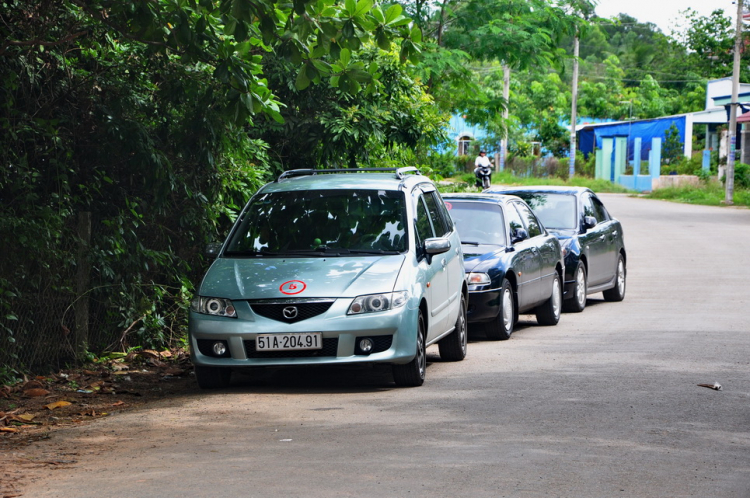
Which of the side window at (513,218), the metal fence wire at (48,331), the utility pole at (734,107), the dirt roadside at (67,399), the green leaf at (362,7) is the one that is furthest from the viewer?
the utility pole at (734,107)

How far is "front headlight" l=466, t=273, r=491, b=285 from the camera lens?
12078mm

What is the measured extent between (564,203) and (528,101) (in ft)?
205

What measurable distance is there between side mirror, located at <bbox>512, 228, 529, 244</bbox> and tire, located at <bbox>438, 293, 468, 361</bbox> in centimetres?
256

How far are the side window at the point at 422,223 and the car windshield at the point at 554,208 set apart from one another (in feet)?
20.3

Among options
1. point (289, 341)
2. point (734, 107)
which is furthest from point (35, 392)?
point (734, 107)

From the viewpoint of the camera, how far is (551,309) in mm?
14102

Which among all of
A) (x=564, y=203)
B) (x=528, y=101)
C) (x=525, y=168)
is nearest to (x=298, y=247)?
(x=564, y=203)

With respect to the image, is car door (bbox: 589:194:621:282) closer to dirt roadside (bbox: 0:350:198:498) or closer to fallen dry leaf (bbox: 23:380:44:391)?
dirt roadside (bbox: 0:350:198:498)

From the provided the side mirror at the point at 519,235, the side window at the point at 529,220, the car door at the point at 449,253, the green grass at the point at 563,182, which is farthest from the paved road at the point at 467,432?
the green grass at the point at 563,182

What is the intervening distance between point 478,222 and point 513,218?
20.1 inches

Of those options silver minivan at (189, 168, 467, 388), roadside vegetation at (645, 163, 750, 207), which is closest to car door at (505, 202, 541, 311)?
silver minivan at (189, 168, 467, 388)

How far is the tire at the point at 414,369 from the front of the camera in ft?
29.2

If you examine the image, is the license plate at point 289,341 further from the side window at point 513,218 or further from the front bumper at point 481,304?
the side window at point 513,218

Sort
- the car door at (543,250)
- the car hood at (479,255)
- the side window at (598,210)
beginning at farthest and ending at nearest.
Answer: the side window at (598,210), the car door at (543,250), the car hood at (479,255)
